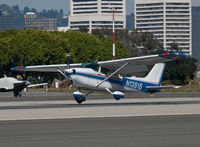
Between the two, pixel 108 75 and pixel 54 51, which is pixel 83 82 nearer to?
pixel 108 75

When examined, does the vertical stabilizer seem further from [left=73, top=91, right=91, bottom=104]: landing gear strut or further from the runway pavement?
the runway pavement

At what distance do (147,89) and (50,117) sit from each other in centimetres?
1367

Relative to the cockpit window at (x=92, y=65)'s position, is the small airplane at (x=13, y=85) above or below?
below

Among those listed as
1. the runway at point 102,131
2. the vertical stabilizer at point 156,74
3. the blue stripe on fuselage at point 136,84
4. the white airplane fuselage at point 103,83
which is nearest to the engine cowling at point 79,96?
the white airplane fuselage at point 103,83

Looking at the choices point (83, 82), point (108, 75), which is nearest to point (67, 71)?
point (83, 82)

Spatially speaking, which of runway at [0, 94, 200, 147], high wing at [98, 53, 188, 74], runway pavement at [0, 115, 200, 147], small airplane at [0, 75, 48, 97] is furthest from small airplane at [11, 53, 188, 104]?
runway pavement at [0, 115, 200, 147]

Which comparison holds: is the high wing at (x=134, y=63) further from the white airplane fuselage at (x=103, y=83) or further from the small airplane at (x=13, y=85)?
the small airplane at (x=13, y=85)

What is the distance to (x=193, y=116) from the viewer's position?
22047mm

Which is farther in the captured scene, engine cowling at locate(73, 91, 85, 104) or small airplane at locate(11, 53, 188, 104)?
engine cowling at locate(73, 91, 85, 104)

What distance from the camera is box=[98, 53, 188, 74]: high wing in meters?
32.8

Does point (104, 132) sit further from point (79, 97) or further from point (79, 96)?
point (79, 97)

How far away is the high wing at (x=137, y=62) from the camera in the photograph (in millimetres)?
32750

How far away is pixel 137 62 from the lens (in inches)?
1359

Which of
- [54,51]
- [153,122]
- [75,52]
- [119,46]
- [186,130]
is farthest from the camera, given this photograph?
[119,46]
